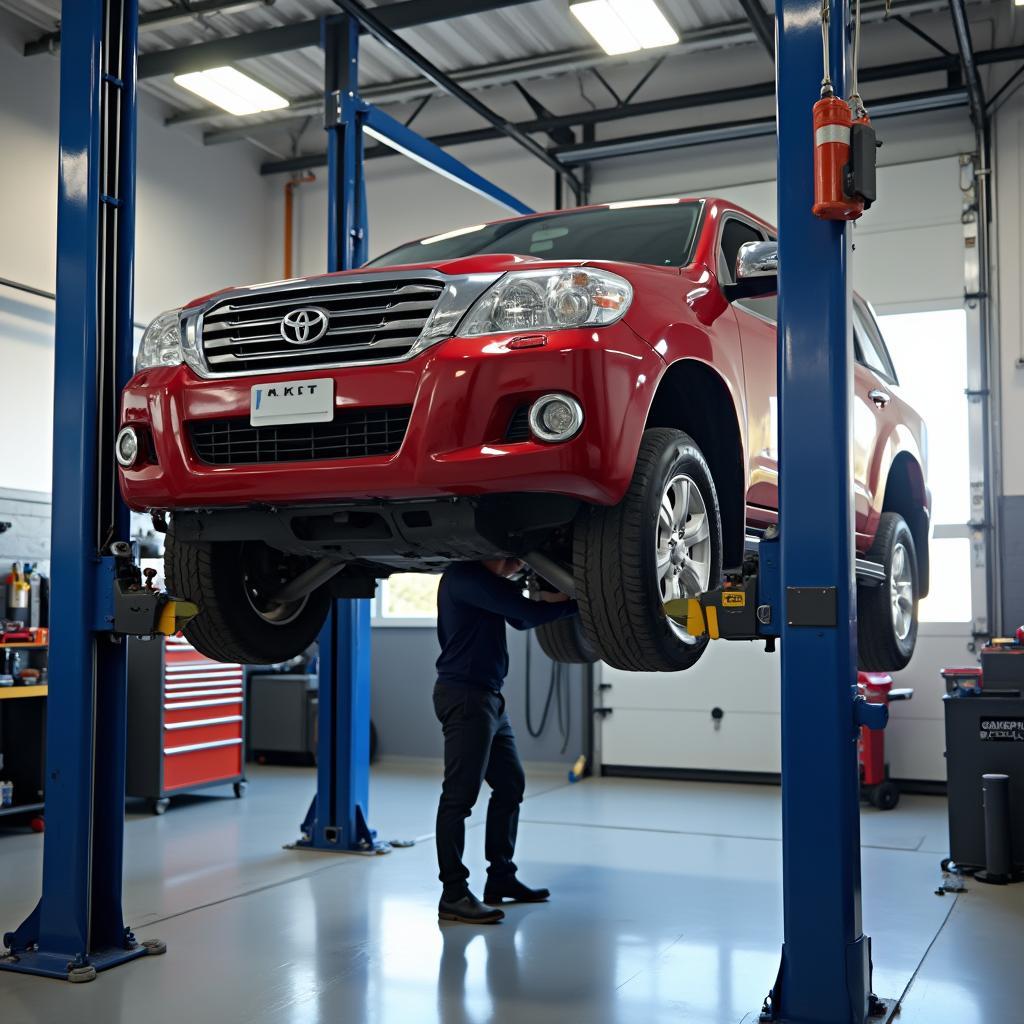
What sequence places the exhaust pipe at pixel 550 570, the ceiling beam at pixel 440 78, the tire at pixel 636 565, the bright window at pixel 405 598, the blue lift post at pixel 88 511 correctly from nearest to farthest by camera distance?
the tire at pixel 636 565
the exhaust pipe at pixel 550 570
the blue lift post at pixel 88 511
the ceiling beam at pixel 440 78
the bright window at pixel 405 598

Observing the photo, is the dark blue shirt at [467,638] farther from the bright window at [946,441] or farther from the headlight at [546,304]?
the bright window at [946,441]

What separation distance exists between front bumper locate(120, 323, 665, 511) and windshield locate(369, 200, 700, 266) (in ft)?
2.59

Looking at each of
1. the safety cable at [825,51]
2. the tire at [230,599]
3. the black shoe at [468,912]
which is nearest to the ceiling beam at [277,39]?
the safety cable at [825,51]

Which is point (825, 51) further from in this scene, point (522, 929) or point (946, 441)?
point (946, 441)

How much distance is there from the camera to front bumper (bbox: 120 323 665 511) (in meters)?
2.86

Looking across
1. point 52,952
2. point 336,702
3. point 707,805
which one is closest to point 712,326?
point 52,952

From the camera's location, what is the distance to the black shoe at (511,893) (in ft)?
16.2

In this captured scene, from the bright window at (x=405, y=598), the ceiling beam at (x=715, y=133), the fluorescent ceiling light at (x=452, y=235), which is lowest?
the bright window at (x=405, y=598)

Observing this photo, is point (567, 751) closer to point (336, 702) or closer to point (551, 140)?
point (336, 702)

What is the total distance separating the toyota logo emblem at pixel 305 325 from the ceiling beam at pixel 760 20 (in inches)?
204

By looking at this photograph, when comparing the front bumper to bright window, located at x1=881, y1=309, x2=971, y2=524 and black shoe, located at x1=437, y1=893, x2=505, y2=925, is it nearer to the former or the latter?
black shoe, located at x1=437, y1=893, x2=505, y2=925

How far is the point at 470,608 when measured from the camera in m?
4.62

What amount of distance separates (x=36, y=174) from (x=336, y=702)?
458 centimetres

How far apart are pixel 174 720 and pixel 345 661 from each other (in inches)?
67.8
